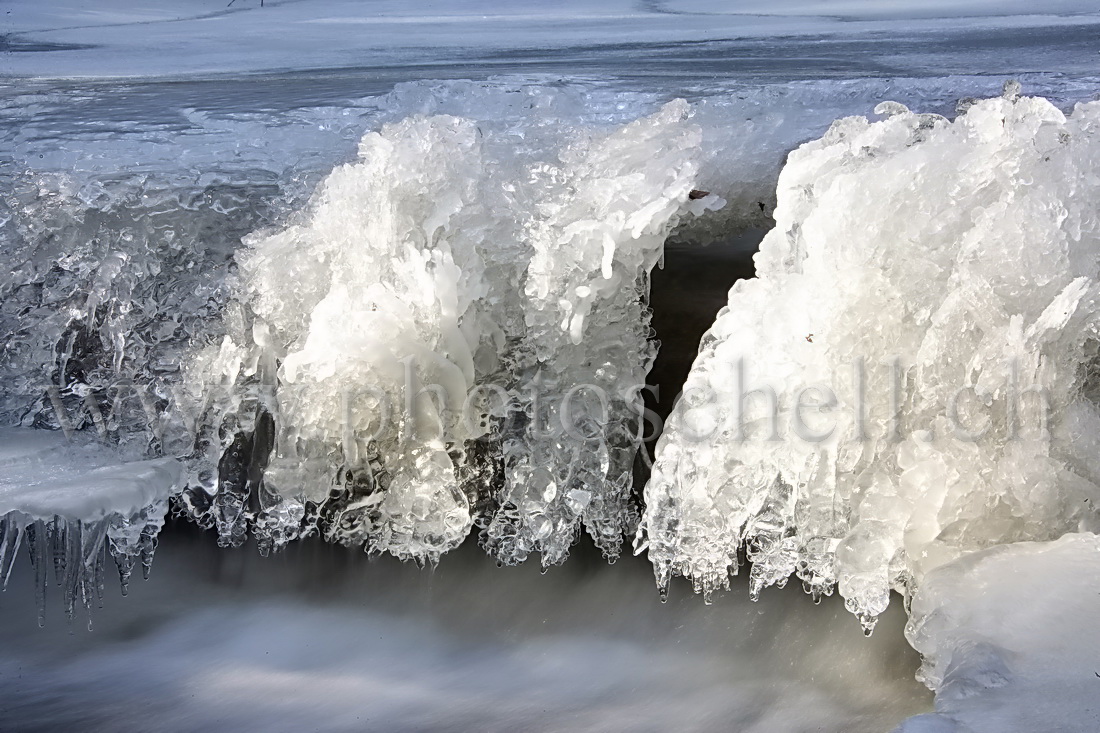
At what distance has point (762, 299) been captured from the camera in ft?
4.27

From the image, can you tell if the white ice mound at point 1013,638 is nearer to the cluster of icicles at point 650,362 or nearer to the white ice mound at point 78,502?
the cluster of icicles at point 650,362

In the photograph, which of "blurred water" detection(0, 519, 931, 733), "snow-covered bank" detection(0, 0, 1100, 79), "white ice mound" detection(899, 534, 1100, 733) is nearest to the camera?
"white ice mound" detection(899, 534, 1100, 733)

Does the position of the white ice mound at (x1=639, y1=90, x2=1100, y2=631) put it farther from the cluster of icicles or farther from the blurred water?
the blurred water

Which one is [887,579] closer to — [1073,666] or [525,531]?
[1073,666]

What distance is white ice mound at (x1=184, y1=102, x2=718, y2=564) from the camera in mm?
1415

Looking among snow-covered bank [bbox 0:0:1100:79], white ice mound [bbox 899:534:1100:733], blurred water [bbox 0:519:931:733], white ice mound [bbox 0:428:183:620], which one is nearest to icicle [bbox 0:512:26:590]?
→ white ice mound [bbox 0:428:183:620]

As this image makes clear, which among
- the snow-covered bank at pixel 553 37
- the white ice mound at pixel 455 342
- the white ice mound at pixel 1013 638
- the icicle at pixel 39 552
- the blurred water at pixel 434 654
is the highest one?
the snow-covered bank at pixel 553 37

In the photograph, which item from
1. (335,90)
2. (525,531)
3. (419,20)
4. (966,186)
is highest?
(419,20)

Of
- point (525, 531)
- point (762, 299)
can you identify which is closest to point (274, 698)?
point (525, 531)

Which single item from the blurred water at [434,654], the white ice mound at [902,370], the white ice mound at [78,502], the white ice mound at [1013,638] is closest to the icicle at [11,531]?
the white ice mound at [78,502]

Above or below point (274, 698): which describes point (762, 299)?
above

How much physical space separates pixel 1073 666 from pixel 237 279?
1296mm

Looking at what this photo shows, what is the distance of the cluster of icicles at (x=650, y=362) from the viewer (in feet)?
3.94

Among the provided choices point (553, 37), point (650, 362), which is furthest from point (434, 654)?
point (553, 37)
